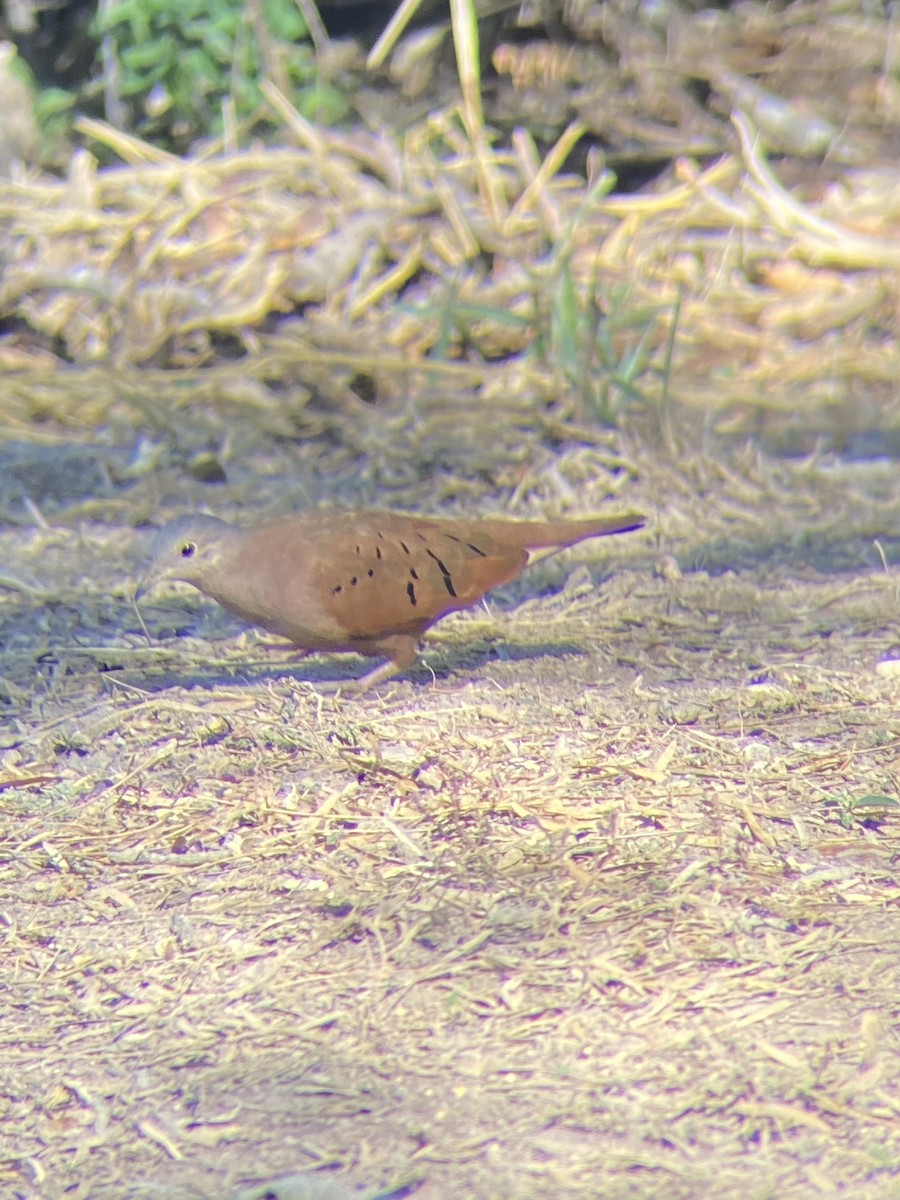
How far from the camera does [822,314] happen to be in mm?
5379

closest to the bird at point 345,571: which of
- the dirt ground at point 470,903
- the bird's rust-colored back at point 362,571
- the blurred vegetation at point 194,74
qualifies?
the bird's rust-colored back at point 362,571

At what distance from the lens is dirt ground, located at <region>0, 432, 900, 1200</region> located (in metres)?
1.77

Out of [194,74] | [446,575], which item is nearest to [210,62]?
[194,74]

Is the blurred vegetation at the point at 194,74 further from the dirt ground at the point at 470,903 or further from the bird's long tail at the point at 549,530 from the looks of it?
the bird's long tail at the point at 549,530

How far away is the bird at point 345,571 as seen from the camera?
2980 mm

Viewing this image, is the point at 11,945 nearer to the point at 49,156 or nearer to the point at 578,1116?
the point at 578,1116

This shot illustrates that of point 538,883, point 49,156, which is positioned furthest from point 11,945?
point 49,156

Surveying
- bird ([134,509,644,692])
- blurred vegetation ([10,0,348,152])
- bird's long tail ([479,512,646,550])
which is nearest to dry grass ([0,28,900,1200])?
bird ([134,509,644,692])

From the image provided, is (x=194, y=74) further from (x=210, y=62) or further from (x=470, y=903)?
(x=470, y=903)

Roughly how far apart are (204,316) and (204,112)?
1.41m

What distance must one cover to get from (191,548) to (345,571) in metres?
0.39

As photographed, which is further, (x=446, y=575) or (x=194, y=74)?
(x=194, y=74)

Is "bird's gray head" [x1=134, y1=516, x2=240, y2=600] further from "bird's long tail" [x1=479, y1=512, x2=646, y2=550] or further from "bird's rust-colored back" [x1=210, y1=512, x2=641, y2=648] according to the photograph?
"bird's long tail" [x1=479, y1=512, x2=646, y2=550]

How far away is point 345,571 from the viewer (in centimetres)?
299
